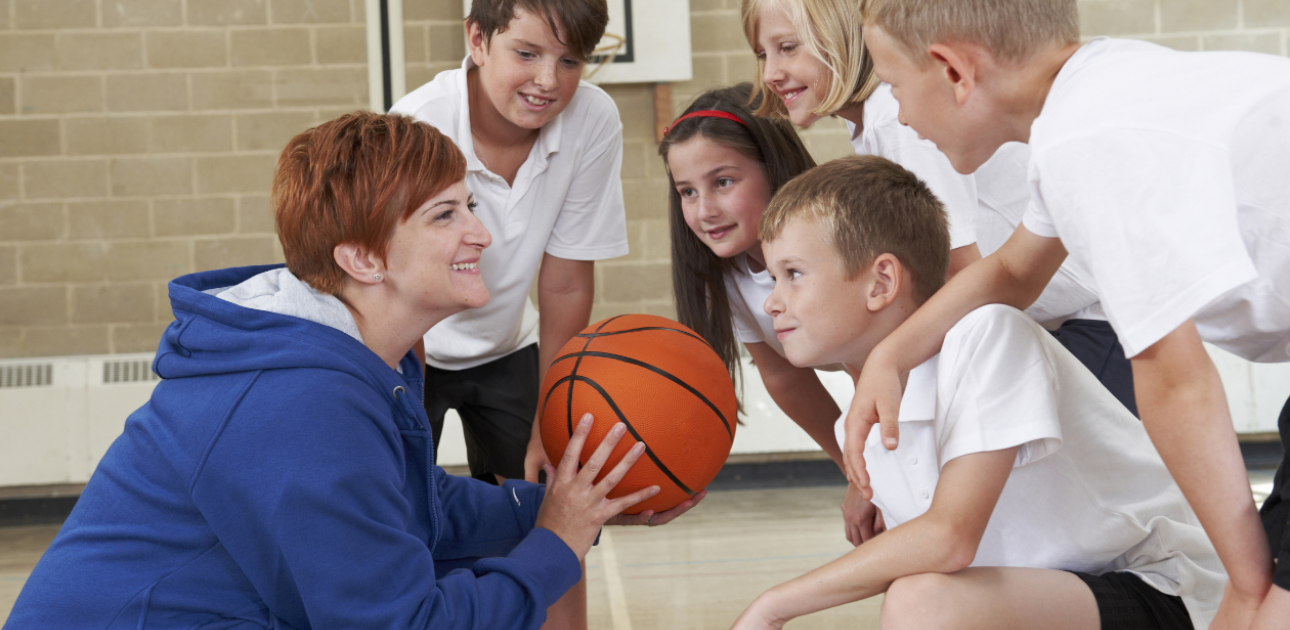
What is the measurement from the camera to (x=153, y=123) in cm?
477

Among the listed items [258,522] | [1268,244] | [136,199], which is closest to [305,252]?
[258,522]

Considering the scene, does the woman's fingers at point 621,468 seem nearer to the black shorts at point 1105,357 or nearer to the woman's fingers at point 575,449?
the woman's fingers at point 575,449

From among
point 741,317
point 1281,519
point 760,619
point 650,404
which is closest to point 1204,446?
point 1281,519

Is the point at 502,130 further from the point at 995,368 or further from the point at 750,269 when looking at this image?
the point at 995,368

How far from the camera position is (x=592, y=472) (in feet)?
5.20

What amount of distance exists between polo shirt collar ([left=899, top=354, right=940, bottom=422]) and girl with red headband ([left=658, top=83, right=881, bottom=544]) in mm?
554

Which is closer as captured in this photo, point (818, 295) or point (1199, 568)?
point (1199, 568)

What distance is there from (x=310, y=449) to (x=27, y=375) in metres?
4.24

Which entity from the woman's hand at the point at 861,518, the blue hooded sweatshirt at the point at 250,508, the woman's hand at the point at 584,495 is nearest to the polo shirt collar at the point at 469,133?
the woman's hand at the point at 584,495

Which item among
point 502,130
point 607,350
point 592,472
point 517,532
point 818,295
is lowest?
point 517,532

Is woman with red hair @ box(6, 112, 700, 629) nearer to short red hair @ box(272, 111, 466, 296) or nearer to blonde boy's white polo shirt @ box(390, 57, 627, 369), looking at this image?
short red hair @ box(272, 111, 466, 296)

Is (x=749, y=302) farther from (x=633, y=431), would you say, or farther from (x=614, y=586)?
Result: (x=614, y=586)

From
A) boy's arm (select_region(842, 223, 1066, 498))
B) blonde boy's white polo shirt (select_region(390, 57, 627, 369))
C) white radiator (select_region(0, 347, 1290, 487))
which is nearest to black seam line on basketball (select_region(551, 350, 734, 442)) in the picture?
boy's arm (select_region(842, 223, 1066, 498))

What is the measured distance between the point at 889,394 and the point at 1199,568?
0.55m
